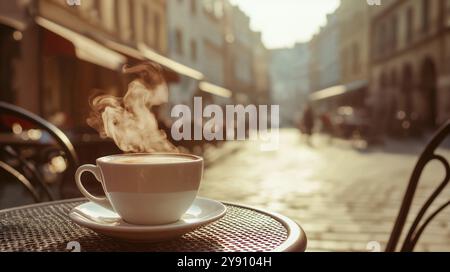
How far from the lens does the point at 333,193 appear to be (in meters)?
6.31

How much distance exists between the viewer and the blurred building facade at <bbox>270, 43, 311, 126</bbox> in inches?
2685

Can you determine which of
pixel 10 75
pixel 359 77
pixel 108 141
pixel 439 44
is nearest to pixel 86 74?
pixel 10 75

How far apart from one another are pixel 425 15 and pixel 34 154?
Answer: 77.7 ft

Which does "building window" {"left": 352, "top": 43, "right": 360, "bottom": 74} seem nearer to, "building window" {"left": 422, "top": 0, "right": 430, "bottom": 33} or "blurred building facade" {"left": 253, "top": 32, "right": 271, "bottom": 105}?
"building window" {"left": 422, "top": 0, "right": 430, "bottom": 33}

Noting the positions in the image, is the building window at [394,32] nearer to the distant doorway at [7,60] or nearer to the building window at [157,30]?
the building window at [157,30]

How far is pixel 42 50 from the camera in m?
9.60

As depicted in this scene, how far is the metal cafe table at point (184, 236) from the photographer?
996 millimetres

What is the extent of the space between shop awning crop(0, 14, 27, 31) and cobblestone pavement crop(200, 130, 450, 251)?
4.43 metres

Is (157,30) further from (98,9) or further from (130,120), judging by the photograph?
(130,120)

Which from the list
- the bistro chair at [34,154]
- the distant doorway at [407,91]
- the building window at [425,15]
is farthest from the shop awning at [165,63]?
the building window at [425,15]

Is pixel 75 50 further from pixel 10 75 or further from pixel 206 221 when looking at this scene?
pixel 206 221

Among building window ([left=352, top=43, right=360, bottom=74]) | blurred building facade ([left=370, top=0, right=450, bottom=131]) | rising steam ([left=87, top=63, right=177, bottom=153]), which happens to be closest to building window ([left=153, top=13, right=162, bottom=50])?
blurred building facade ([left=370, top=0, right=450, bottom=131])
